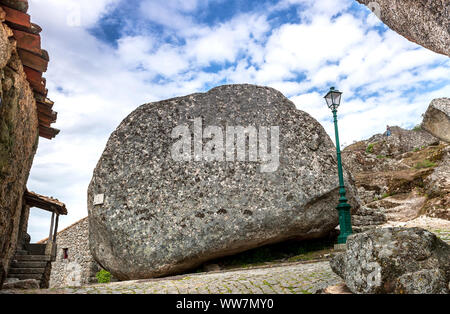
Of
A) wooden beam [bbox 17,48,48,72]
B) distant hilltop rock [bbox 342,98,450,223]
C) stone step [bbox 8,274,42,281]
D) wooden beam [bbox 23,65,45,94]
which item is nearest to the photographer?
wooden beam [bbox 17,48,48,72]

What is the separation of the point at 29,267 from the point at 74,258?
663cm

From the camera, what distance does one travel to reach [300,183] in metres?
9.17

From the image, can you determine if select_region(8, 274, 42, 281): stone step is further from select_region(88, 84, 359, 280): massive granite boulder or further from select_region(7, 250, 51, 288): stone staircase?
select_region(88, 84, 359, 280): massive granite boulder

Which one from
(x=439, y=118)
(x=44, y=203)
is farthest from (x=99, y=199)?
(x=44, y=203)

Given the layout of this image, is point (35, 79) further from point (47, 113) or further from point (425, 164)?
point (425, 164)

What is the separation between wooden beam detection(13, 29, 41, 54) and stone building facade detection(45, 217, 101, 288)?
16601 millimetres

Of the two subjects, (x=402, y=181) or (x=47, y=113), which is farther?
(x=402, y=181)

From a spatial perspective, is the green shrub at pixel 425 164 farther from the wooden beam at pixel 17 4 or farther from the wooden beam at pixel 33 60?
the wooden beam at pixel 17 4

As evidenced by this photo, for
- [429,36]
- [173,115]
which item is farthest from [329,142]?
[429,36]

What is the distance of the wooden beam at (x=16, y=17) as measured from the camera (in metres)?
5.95

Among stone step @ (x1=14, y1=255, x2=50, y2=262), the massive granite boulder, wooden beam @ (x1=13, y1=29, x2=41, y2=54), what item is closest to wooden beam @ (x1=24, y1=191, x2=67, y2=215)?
stone step @ (x1=14, y1=255, x2=50, y2=262)

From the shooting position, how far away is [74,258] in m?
22.6

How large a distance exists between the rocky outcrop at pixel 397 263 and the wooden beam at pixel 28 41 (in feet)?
21.0

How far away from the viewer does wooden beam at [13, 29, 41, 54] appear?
643 cm
